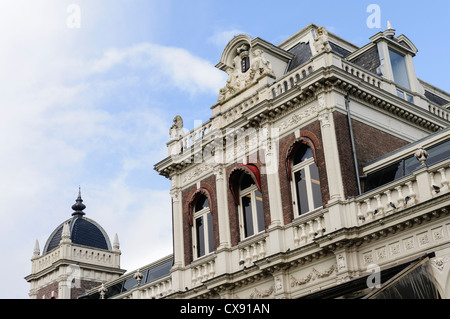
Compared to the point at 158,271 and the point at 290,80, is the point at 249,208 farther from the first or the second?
the point at 158,271

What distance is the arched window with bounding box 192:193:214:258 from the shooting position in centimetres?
2867

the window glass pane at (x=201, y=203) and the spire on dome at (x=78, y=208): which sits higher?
the spire on dome at (x=78, y=208)

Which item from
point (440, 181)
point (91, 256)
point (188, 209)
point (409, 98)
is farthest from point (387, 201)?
point (91, 256)

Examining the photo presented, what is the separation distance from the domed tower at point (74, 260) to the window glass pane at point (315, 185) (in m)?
21.8

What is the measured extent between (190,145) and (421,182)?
1268 centimetres

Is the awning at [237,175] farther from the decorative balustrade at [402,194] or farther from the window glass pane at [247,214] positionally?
the decorative balustrade at [402,194]

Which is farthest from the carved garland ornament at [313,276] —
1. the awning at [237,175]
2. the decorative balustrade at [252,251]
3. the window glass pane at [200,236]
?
the window glass pane at [200,236]

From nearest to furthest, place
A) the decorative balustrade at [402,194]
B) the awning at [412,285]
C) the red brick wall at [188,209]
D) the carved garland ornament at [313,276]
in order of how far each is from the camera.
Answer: the awning at [412,285] < the decorative balustrade at [402,194] < the carved garland ornament at [313,276] < the red brick wall at [188,209]

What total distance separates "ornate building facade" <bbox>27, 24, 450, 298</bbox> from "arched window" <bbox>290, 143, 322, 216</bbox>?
1.8 inches

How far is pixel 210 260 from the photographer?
27344mm

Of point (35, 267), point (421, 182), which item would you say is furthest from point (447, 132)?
point (35, 267)

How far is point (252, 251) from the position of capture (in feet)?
84.4

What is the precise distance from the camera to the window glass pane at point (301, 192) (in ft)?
81.5

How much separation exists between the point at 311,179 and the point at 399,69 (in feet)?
25.6
